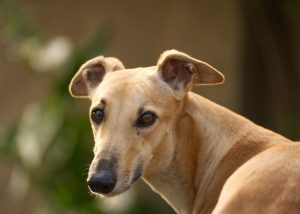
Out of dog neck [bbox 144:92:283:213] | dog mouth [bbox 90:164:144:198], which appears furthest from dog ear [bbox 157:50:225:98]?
dog mouth [bbox 90:164:144:198]

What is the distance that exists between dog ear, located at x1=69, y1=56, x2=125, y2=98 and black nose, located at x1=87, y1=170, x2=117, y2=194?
1.00m

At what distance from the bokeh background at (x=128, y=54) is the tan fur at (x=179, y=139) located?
4801mm

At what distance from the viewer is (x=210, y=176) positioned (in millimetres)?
6164

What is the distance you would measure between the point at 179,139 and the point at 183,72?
0.43m

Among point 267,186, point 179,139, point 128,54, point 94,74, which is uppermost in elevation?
point 267,186

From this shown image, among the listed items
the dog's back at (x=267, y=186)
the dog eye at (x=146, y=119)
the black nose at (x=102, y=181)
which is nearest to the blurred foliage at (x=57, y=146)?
the dog eye at (x=146, y=119)

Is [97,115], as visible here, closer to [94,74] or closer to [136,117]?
[136,117]

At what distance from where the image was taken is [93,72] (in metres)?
6.68

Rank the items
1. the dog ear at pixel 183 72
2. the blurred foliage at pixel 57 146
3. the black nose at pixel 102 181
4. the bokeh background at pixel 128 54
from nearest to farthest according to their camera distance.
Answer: the black nose at pixel 102 181
the dog ear at pixel 183 72
the blurred foliage at pixel 57 146
the bokeh background at pixel 128 54

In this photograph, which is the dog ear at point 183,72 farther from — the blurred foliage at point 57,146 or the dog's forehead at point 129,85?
the blurred foliage at point 57,146

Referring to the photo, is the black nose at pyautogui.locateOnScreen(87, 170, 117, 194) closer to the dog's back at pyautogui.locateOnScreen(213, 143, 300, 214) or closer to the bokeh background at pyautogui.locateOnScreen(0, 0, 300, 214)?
the dog's back at pyautogui.locateOnScreen(213, 143, 300, 214)

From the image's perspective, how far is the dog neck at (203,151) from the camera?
6109 millimetres

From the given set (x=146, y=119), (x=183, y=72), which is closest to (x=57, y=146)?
(x=183, y=72)

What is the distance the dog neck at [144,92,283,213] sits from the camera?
611cm
